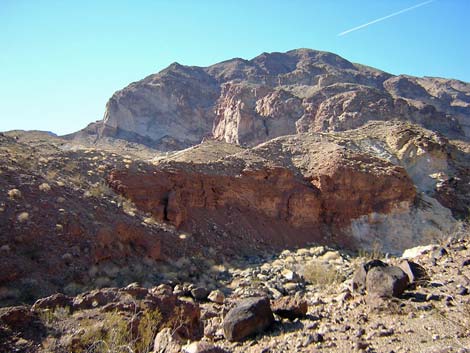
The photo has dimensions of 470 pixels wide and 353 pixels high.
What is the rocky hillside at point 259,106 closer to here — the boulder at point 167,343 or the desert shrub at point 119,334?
the desert shrub at point 119,334

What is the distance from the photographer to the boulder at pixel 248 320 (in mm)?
5719

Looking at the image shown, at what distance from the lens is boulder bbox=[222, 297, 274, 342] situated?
5.72m

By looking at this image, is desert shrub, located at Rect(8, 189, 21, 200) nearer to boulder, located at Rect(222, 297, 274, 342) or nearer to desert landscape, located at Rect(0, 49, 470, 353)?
desert landscape, located at Rect(0, 49, 470, 353)

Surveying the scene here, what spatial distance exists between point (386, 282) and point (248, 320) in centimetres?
213

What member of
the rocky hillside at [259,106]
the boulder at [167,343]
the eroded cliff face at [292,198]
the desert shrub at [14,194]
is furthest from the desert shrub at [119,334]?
the rocky hillside at [259,106]

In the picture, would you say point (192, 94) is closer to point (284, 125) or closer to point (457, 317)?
point (284, 125)

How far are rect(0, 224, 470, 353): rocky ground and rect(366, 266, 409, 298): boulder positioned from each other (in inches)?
1.3

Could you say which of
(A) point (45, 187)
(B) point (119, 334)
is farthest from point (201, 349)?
(A) point (45, 187)

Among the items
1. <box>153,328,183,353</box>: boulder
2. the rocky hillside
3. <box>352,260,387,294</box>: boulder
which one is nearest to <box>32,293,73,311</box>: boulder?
<box>153,328,183,353</box>: boulder

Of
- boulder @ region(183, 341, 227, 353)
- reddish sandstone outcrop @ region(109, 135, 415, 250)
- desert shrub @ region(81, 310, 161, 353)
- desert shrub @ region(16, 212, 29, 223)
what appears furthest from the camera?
reddish sandstone outcrop @ region(109, 135, 415, 250)

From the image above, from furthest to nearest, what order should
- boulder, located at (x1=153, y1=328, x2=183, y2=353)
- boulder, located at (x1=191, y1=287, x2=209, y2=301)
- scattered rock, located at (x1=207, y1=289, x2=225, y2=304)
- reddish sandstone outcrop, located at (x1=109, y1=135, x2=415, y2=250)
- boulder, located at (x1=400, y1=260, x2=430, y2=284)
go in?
reddish sandstone outcrop, located at (x1=109, y1=135, x2=415, y2=250)
boulder, located at (x1=191, y1=287, x2=209, y2=301)
scattered rock, located at (x1=207, y1=289, x2=225, y2=304)
boulder, located at (x1=400, y1=260, x2=430, y2=284)
boulder, located at (x1=153, y1=328, x2=183, y2=353)

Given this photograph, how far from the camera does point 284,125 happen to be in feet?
189

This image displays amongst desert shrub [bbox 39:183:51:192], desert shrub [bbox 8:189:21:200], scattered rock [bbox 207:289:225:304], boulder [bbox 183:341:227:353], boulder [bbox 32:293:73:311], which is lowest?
scattered rock [bbox 207:289:225:304]

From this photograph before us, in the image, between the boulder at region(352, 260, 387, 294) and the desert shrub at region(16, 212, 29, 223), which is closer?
the boulder at region(352, 260, 387, 294)
